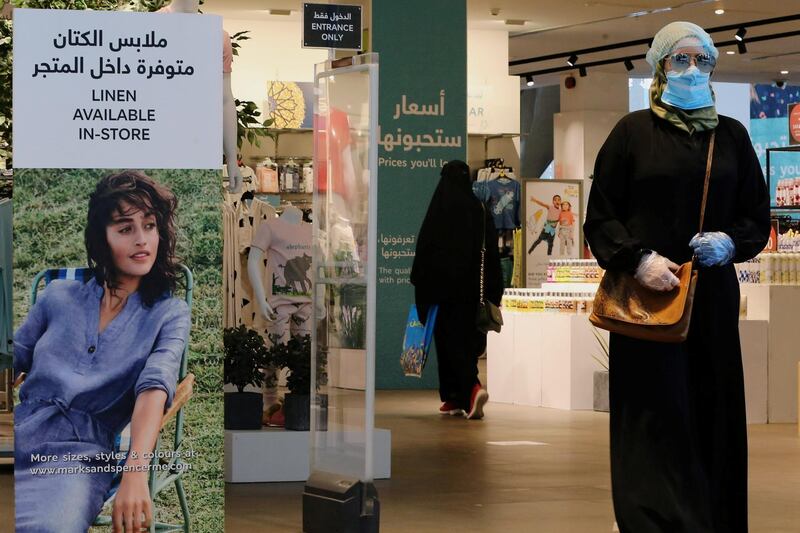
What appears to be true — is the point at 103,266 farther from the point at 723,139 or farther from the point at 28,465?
the point at 723,139

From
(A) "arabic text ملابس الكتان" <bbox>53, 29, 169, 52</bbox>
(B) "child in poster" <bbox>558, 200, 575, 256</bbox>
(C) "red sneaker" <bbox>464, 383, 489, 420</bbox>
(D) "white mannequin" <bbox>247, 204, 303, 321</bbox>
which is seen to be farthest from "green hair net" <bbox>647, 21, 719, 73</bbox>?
(B) "child in poster" <bbox>558, 200, 575, 256</bbox>

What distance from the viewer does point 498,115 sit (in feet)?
52.5

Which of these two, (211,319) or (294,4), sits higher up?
(294,4)

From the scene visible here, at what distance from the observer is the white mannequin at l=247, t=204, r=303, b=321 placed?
8.01 m

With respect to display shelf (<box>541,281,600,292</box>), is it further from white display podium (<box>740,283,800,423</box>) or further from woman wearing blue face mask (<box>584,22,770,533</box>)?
woman wearing blue face mask (<box>584,22,770,533</box>)

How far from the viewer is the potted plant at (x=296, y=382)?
6.61m

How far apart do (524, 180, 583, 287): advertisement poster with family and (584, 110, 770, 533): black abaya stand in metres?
13.1

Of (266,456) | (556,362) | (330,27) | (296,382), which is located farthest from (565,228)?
(330,27)

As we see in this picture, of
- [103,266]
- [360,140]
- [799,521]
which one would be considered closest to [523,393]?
[799,521]

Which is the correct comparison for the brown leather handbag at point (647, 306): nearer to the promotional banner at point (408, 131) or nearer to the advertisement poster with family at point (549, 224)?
the promotional banner at point (408, 131)

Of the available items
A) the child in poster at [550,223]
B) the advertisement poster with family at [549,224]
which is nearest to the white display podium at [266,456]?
the advertisement poster with family at [549,224]

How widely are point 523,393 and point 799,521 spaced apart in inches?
201

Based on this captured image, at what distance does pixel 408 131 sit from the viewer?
40.9ft

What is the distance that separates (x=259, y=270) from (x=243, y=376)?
65.5 inches
